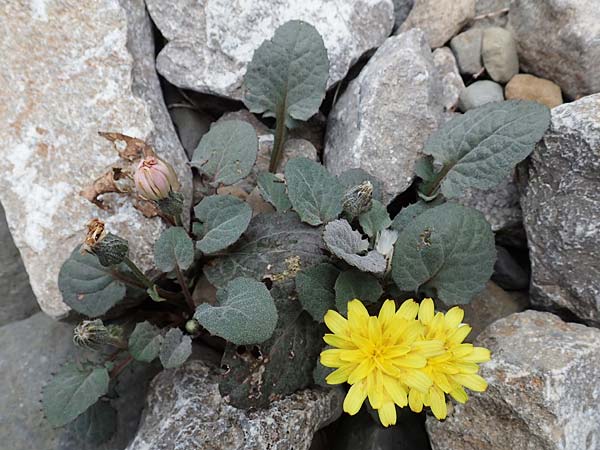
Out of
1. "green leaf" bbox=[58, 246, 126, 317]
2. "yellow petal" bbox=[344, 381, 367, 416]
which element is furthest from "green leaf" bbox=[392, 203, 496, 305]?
"green leaf" bbox=[58, 246, 126, 317]

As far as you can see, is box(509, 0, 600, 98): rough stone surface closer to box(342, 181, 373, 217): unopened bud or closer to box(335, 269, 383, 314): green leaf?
box(342, 181, 373, 217): unopened bud

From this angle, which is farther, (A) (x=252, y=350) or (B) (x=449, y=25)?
(B) (x=449, y=25)

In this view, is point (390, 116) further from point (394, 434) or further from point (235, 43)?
point (394, 434)

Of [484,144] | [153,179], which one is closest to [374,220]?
[484,144]

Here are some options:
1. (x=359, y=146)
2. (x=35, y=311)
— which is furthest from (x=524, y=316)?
(x=35, y=311)

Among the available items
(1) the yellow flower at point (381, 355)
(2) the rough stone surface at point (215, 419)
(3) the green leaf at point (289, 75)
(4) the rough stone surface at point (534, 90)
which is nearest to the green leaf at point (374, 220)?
A: (1) the yellow flower at point (381, 355)

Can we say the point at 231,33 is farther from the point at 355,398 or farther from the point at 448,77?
the point at 355,398
